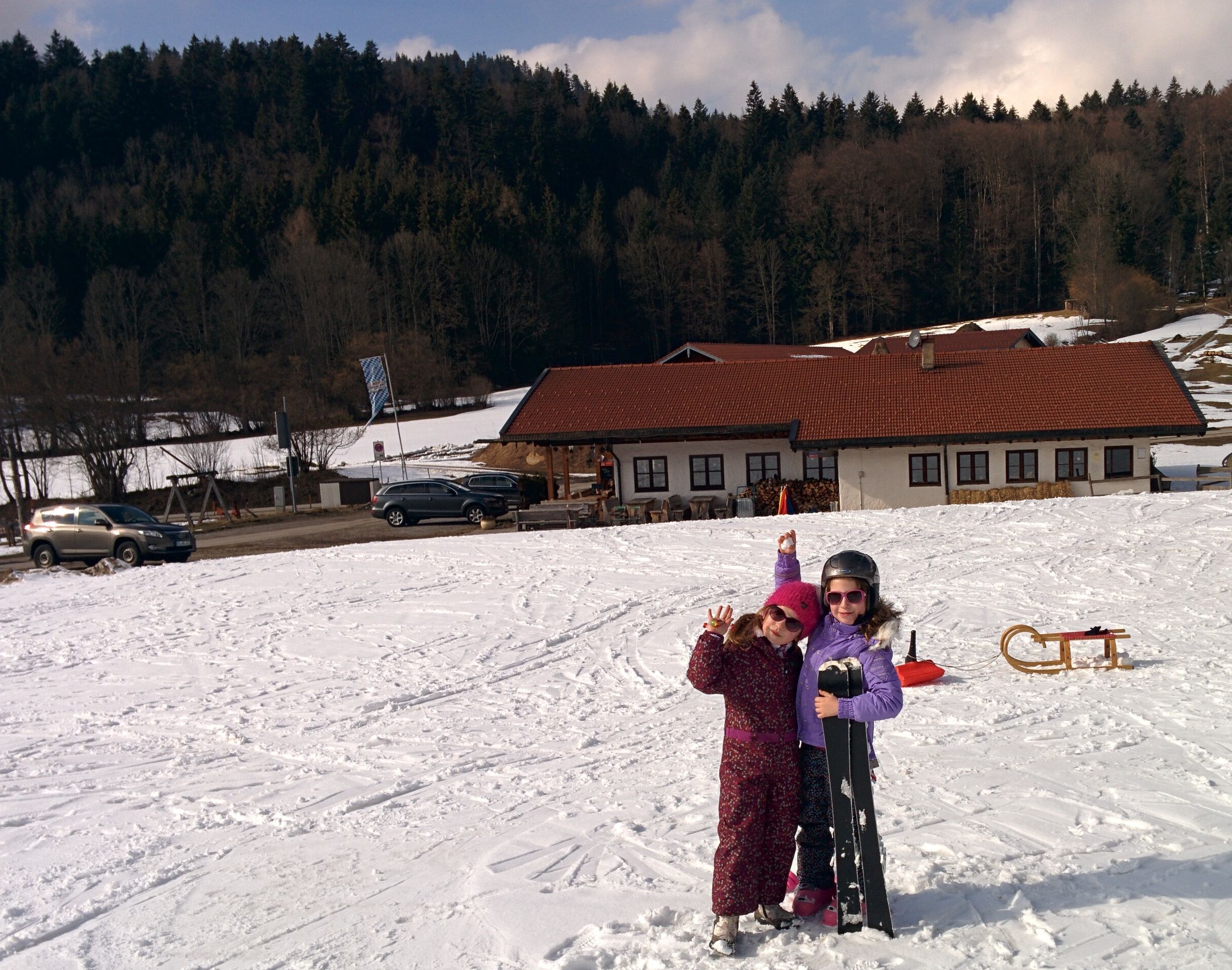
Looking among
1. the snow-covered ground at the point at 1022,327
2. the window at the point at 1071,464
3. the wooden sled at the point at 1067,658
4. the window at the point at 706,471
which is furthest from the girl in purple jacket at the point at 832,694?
the snow-covered ground at the point at 1022,327

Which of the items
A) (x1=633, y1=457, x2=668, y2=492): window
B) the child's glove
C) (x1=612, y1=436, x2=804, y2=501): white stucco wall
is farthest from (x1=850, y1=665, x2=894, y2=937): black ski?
(x1=633, y1=457, x2=668, y2=492): window

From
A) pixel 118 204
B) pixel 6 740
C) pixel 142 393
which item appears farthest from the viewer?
pixel 118 204

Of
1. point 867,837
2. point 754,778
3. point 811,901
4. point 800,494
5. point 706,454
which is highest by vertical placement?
point 706,454

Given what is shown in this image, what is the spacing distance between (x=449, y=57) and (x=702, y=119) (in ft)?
193

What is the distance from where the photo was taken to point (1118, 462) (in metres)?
28.7

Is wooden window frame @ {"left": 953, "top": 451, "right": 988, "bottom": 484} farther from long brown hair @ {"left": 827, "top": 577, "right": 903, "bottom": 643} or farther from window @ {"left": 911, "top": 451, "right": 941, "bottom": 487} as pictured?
long brown hair @ {"left": 827, "top": 577, "right": 903, "bottom": 643}

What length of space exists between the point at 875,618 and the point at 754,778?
33.0 inches

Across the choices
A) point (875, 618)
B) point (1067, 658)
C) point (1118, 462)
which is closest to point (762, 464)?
point (1118, 462)

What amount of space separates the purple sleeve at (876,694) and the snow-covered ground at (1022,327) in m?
65.1

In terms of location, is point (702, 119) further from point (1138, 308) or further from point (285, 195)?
point (1138, 308)

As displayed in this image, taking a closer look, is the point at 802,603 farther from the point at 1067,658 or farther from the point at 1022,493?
the point at 1022,493

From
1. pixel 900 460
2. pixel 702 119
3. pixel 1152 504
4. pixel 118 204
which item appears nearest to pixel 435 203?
pixel 118 204

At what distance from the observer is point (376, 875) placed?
525cm

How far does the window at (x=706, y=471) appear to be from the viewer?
3094 centimetres
